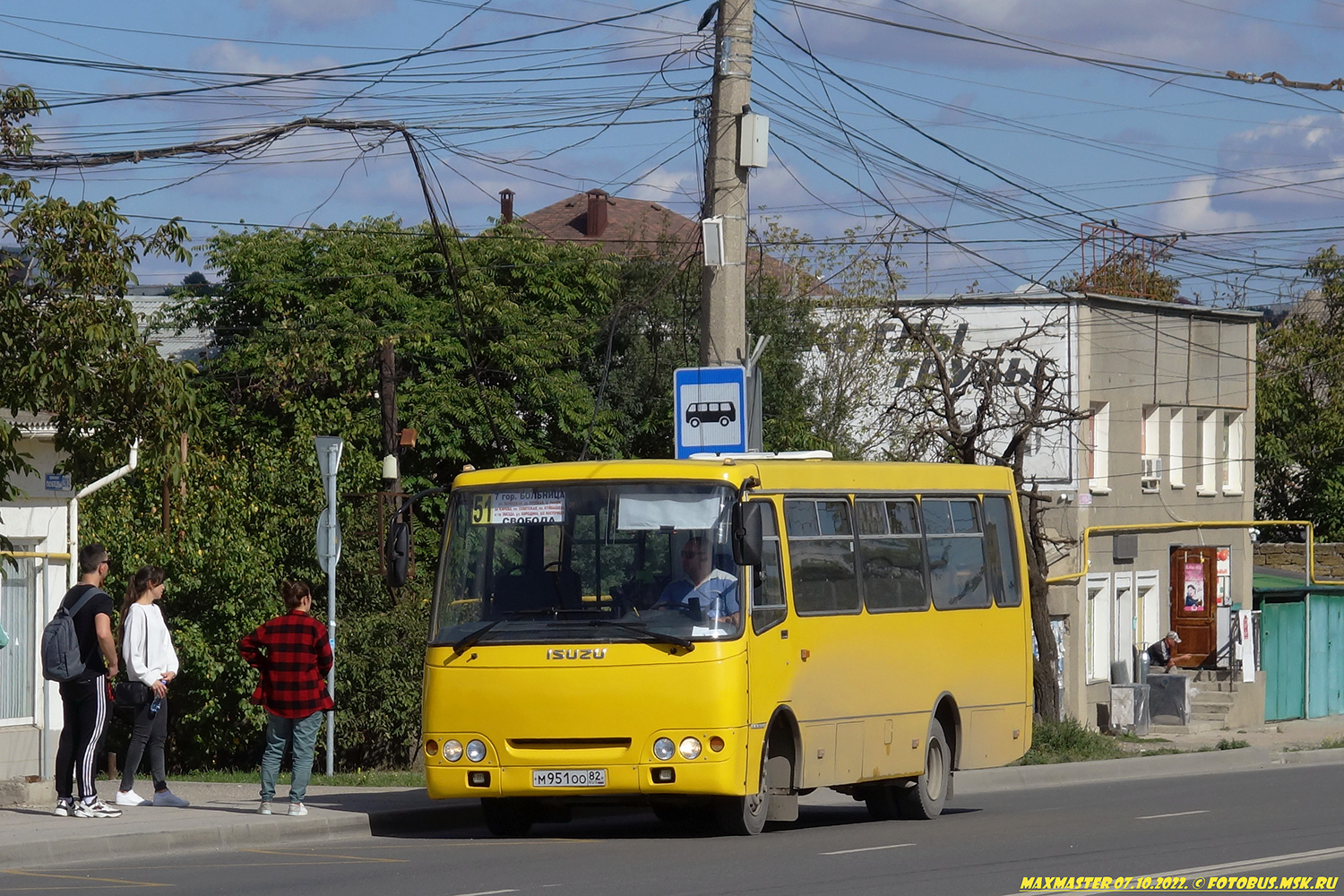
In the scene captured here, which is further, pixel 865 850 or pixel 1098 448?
pixel 1098 448

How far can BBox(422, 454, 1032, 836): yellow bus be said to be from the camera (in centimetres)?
1233

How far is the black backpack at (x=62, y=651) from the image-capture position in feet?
41.9

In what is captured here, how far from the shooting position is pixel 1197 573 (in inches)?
1597

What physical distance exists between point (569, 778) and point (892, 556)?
11.8 feet

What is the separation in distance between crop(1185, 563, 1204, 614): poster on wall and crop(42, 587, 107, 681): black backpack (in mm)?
31570

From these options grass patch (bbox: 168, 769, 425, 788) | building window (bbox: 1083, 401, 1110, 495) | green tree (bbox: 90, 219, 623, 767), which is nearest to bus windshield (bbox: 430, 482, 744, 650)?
grass patch (bbox: 168, 769, 425, 788)

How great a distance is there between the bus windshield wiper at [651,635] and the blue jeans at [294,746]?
91.9 inches

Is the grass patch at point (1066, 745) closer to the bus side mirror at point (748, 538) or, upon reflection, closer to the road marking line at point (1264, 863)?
the road marking line at point (1264, 863)

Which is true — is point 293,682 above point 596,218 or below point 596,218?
below

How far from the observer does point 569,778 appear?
12359 millimetres

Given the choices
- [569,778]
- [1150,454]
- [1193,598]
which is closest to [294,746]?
[569,778]

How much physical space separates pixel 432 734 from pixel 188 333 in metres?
41.7

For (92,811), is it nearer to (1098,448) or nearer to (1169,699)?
(1169,699)

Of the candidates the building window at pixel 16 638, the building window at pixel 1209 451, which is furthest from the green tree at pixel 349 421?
the building window at pixel 1209 451
